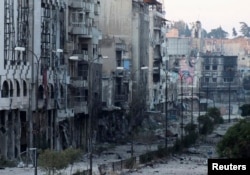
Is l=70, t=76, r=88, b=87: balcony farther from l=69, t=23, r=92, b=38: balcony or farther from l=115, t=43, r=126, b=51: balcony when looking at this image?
l=115, t=43, r=126, b=51: balcony

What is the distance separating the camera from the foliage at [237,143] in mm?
45656

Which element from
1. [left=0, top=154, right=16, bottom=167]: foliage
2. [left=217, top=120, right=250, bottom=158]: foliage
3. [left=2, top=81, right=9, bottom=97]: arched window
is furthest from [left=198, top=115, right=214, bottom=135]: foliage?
[left=217, top=120, right=250, bottom=158]: foliage

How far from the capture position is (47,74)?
217 feet

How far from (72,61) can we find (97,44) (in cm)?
662

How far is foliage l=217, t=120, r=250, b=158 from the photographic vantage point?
150ft

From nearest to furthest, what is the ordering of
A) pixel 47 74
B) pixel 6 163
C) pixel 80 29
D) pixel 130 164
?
1. pixel 6 163
2. pixel 130 164
3. pixel 47 74
4. pixel 80 29

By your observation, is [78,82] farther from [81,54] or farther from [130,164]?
[130,164]

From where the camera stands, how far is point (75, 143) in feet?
236

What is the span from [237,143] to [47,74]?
22314 millimetres

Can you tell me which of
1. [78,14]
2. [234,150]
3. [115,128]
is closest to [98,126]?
[115,128]

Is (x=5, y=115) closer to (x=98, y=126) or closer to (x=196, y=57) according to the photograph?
(x=98, y=126)

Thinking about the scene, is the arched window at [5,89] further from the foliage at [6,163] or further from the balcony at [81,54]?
the balcony at [81,54]

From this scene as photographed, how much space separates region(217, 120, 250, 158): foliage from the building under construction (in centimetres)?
892

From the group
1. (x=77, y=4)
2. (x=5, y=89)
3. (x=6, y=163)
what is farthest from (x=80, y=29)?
(x=6, y=163)
